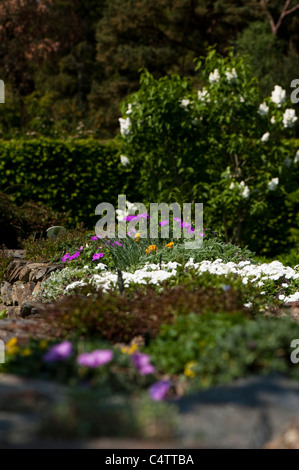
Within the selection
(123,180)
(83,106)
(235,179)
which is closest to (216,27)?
(83,106)

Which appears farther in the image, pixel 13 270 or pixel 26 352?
pixel 13 270

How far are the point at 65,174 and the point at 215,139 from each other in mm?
2850

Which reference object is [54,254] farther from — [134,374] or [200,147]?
[134,374]

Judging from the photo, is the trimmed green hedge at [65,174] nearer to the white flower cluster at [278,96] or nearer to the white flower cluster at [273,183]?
the white flower cluster at [273,183]

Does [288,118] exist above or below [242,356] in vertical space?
above

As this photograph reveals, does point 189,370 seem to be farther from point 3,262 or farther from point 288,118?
point 288,118

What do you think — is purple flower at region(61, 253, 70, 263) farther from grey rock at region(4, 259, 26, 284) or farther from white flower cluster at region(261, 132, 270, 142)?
white flower cluster at region(261, 132, 270, 142)

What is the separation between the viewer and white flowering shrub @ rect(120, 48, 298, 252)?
24.3ft

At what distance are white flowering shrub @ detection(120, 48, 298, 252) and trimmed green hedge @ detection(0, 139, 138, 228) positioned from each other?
1.19 meters

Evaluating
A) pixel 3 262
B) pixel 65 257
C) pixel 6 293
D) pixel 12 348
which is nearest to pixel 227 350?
pixel 12 348

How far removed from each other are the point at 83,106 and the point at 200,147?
11087 mm

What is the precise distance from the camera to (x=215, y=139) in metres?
7.75

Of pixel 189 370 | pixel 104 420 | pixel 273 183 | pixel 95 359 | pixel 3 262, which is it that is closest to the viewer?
pixel 104 420

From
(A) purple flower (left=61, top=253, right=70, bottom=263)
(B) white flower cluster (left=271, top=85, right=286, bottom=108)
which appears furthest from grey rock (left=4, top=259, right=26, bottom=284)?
(B) white flower cluster (left=271, top=85, right=286, bottom=108)
